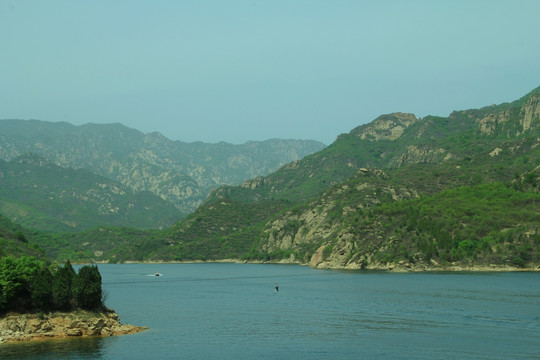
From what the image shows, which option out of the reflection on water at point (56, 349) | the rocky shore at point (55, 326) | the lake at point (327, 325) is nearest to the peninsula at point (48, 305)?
the rocky shore at point (55, 326)

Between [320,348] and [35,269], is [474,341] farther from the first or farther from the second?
[35,269]

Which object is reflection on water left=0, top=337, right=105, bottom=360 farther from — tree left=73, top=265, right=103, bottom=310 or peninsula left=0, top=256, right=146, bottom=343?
tree left=73, top=265, right=103, bottom=310

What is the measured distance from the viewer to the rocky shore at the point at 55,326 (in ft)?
286

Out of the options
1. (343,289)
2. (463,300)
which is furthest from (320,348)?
(343,289)

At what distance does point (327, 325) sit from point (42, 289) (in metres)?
46.8

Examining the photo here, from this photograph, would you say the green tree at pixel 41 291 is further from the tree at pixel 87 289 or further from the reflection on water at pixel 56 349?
the reflection on water at pixel 56 349

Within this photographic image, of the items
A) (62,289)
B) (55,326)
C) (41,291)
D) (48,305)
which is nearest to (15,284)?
(41,291)

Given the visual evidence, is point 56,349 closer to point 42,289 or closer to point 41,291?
point 41,291

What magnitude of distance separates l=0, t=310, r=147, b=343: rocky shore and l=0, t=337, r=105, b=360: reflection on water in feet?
6.21

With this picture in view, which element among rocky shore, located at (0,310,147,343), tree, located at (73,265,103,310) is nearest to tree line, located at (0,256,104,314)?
tree, located at (73,265,103,310)

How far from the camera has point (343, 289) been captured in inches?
6732

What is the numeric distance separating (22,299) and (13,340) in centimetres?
678

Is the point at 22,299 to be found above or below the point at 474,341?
above

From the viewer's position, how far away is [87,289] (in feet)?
307
